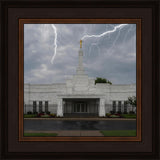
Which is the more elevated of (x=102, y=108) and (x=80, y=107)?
(x=102, y=108)

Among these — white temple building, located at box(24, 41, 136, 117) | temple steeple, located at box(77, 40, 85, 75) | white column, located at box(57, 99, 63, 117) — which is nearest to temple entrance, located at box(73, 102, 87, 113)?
white temple building, located at box(24, 41, 136, 117)

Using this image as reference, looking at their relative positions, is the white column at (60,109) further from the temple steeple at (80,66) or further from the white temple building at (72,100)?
the temple steeple at (80,66)

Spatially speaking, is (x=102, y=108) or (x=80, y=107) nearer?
(x=102, y=108)

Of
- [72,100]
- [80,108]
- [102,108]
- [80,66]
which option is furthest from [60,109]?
[80,66]

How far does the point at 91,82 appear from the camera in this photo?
3612 cm

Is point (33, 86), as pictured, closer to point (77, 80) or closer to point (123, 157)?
point (77, 80)

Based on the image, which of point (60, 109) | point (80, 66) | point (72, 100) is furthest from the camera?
point (72, 100)

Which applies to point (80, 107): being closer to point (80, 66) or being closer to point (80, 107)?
point (80, 107)

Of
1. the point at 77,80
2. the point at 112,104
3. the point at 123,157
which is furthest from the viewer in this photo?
the point at 112,104

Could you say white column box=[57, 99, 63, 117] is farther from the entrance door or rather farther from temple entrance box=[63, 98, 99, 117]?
the entrance door

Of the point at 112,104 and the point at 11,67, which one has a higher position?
the point at 11,67

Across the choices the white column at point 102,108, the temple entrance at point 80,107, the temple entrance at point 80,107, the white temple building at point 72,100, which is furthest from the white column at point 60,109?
the white column at point 102,108
